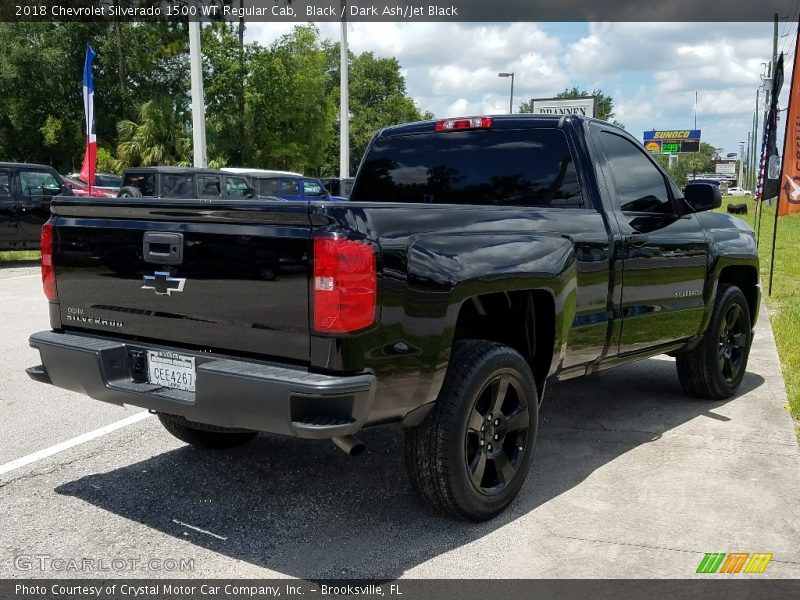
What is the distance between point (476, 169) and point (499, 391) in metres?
1.61

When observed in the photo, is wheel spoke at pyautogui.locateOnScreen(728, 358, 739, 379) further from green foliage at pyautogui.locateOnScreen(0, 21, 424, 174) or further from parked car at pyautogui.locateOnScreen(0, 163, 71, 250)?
green foliage at pyautogui.locateOnScreen(0, 21, 424, 174)

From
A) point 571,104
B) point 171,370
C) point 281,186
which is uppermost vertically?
point 571,104

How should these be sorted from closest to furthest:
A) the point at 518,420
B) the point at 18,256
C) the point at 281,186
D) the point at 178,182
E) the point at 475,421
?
the point at 475,421 < the point at 518,420 < the point at 178,182 < the point at 18,256 < the point at 281,186

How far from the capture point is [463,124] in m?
4.96

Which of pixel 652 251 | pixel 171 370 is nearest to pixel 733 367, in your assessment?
pixel 652 251

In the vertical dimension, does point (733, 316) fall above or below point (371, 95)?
below

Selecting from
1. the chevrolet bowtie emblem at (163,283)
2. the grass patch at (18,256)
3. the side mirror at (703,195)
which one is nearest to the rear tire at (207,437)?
the chevrolet bowtie emblem at (163,283)

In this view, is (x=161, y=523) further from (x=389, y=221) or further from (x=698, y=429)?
(x=698, y=429)

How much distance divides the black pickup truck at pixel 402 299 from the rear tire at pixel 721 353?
38.1 inches

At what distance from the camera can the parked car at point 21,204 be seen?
1473 cm

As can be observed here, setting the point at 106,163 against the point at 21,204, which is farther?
the point at 106,163

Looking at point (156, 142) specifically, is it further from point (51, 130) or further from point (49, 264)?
point (49, 264)

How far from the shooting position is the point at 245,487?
14.0 ft

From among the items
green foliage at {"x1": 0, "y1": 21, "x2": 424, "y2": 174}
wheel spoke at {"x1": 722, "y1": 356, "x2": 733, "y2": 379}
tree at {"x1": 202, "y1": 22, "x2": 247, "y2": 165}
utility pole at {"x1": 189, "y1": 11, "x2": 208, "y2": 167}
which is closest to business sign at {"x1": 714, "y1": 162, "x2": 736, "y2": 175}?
green foliage at {"x1": 0, "y1": 21, "x2": 424, "y2": 174}
